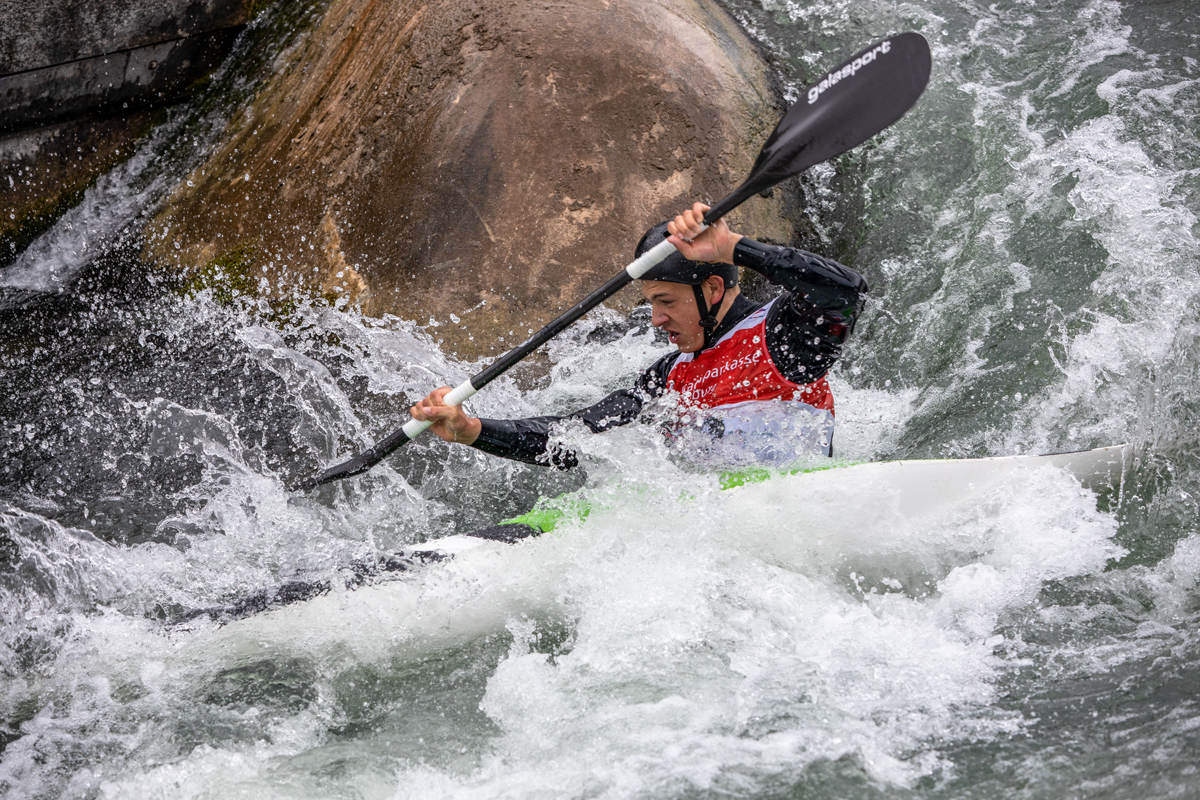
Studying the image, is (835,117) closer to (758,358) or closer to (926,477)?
(758,358)

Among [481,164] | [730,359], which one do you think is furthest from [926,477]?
[481,164]

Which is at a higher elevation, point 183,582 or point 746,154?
point 746,154

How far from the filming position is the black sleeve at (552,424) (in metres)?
3.31

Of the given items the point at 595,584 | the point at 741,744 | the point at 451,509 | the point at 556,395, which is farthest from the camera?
the point at 556,395

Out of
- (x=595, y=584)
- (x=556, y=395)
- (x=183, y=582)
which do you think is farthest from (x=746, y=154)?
(x=183, y=582)

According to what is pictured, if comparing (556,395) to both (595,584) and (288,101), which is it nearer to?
(595,584)

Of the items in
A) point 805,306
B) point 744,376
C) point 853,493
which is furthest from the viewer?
point 744,376

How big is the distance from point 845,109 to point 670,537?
1448 mm

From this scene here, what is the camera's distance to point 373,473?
3.96 meters

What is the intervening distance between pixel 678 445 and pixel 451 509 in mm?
1092

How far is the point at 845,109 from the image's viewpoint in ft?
9.84

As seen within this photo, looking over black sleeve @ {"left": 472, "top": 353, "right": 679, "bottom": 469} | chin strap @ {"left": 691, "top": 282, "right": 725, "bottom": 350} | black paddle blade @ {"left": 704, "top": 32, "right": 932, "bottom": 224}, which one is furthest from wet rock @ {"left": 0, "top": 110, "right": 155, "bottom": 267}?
black paddle blade @ {"left": 704, "top": 32, "right": 932, "bottom": 224}

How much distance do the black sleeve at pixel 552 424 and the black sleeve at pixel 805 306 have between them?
0.55 metres

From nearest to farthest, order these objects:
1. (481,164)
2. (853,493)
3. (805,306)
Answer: (805,306)
(853,493)
(481,164)
